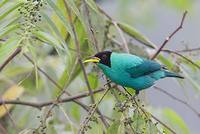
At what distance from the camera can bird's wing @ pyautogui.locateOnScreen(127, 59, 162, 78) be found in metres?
2.01

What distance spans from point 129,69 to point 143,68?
69 mm

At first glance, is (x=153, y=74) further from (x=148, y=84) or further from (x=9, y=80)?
(x=9, y=80)

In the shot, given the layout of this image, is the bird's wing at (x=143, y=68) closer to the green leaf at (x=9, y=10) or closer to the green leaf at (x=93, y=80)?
the green leaf at (x=93, y=80)

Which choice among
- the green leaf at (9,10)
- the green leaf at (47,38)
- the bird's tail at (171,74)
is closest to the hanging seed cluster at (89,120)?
the green leaf at (47,38)

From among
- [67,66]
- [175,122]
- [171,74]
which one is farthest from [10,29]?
[175,122]

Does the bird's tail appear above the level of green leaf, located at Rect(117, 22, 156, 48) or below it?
below

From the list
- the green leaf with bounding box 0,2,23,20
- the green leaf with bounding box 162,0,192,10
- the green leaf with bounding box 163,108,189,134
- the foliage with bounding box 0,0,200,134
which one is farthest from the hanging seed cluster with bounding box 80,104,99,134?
the green leaf with bounding box 162,0,192,10

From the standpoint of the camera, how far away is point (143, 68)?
6.75 feet

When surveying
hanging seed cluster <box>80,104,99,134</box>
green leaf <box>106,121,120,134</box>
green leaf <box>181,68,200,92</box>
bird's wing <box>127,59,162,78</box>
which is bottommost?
green leaf <box>181,68,200,92</box>

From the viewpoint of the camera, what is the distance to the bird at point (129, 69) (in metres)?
1.90

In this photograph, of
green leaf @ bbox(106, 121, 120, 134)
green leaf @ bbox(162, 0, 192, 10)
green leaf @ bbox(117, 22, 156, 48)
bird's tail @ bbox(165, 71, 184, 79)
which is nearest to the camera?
green leaf @ bbox(106, 121, 120, 134)

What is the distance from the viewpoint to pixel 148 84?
2.06 metres

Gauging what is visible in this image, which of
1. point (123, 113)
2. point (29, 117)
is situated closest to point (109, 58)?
point (123, 113)

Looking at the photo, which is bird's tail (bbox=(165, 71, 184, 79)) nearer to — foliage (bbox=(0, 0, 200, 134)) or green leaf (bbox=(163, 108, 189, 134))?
foliage (bbox=(0, 0, 200, 134))
